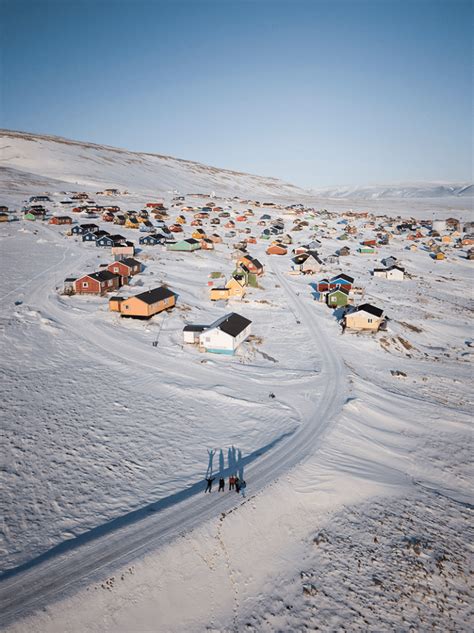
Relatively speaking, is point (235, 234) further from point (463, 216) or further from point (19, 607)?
point (463, 216)

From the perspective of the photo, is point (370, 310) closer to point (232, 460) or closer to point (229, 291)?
point (229, 291)

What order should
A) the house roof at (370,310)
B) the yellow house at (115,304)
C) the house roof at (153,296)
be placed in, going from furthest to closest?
the house roof at (370,310)
the yellow house at (115,304)
the house roof at (153,296)

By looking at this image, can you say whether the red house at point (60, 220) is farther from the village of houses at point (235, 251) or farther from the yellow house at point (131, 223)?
the yellow house at point (131, 223)

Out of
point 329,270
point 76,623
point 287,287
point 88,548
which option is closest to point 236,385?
point 88,548

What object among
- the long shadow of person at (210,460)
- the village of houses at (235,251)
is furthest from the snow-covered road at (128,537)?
the village of houses at (235,251)

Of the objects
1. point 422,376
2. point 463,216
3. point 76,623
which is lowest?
point 76,623

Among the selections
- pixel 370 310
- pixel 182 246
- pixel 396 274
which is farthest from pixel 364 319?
pixel 182 246
